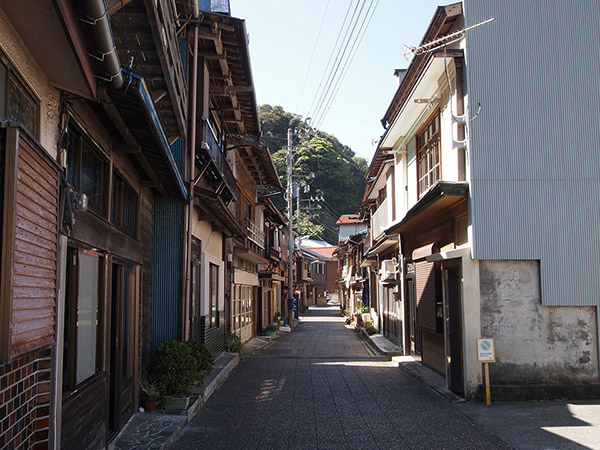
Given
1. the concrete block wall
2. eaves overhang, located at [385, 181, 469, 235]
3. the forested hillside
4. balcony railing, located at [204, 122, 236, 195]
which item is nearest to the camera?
the concrete block wall

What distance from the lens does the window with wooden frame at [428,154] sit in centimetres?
1295

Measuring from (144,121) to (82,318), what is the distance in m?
2.23

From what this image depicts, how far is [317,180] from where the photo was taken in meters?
62.7

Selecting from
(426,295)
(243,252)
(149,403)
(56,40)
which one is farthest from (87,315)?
Result: (243,252)

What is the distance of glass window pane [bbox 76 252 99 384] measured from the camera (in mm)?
5633

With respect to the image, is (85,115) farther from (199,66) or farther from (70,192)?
(199,66)

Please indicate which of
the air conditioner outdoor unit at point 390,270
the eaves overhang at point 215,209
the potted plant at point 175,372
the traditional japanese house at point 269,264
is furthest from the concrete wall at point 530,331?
the traditional japanese house at point 269,264

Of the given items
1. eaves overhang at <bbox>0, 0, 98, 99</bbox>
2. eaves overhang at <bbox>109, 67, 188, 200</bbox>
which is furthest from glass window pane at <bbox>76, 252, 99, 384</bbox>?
eaves overhang at <bbox>0, 0, 98, 99</bbox>

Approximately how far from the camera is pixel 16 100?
3.96 m

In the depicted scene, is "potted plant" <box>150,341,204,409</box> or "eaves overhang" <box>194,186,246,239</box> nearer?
"potted plant" <box>150,341,204,409</box>

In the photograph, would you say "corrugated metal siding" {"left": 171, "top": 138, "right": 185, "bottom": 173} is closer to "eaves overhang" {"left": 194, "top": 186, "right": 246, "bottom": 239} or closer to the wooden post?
"eaves overhang" {"left": 194, "top": 186, "right": 246, "bottom": 239}

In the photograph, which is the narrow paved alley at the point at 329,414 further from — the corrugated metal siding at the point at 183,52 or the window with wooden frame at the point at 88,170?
the corrugated metal siding at the point at 183,52

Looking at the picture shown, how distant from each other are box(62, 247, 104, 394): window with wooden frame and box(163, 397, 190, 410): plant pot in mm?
2762

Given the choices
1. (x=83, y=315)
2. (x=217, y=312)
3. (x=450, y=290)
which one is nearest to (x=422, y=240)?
(x=450, y=290)
